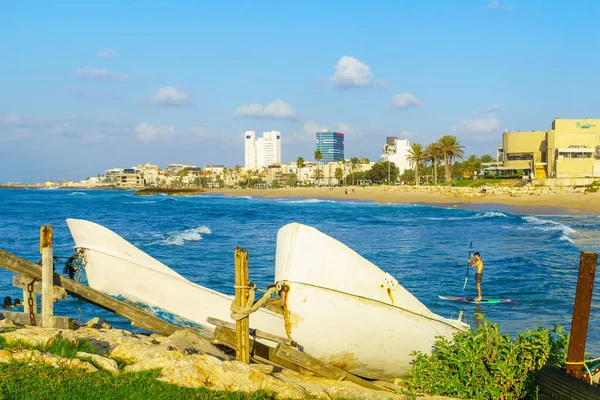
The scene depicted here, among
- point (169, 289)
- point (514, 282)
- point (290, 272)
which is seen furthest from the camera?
point (514, 282)

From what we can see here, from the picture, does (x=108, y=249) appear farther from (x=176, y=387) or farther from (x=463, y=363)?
(x=463, y=363)

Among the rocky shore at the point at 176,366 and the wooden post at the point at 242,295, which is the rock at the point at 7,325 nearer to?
the rocky shore at the point at 176,366

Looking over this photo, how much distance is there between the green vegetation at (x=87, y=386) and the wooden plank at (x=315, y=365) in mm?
2161

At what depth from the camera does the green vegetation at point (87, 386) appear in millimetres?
6168

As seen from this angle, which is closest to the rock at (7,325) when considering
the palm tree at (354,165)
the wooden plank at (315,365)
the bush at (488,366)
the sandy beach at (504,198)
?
the wooden plank at (315,365)

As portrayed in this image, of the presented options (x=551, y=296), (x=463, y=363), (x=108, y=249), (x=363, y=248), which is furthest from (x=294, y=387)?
(x=363, y=248)

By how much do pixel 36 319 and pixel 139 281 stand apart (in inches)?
130

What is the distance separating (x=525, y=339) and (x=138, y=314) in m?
7.06

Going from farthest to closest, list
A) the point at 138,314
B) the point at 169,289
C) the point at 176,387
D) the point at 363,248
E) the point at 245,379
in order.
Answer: the point at 363,248, the point at 169,289, the point at 138,314, the point at 245,379, the point at 176,387

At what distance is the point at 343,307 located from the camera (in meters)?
9.46

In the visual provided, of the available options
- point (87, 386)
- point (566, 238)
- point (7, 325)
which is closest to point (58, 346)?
point (87, 386)

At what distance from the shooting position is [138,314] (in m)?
10.9

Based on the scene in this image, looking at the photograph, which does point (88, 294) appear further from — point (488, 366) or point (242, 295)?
point (488, 366)

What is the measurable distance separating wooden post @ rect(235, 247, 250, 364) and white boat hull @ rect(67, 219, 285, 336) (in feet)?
13.5
